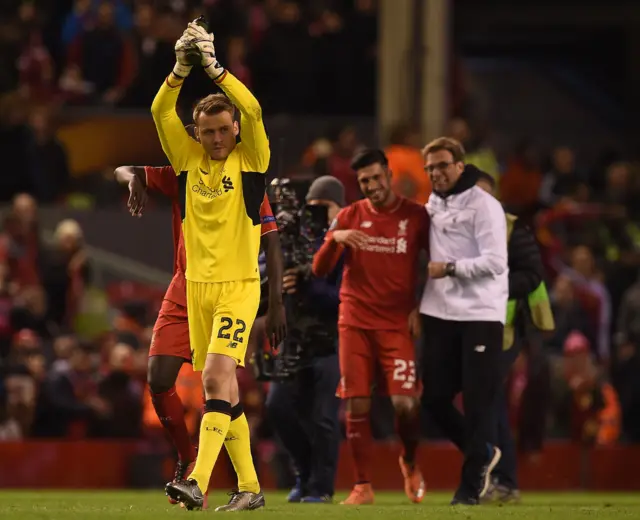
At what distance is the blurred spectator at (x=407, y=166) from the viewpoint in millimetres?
15898

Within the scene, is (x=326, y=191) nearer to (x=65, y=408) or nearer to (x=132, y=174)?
(x=132, y=174)

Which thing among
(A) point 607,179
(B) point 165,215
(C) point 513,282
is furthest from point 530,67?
(C) point 513,282

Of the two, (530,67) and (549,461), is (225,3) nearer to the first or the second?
(549,461)

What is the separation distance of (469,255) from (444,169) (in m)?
0.60

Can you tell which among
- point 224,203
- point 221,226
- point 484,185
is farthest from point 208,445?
point 484,185

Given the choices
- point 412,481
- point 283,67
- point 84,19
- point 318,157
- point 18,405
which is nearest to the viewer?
point 412,481

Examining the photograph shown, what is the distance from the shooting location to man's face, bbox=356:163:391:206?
437 inches

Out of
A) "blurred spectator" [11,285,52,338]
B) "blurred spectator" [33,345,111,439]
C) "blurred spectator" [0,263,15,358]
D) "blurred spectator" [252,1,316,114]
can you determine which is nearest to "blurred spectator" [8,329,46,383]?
"blurred spectator" [33,345,111,439]

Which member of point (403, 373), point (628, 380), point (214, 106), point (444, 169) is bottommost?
point (628, 380)

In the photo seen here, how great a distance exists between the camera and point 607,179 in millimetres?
20625

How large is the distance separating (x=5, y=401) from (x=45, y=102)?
16.1 feet

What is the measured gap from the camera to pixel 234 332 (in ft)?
29.6

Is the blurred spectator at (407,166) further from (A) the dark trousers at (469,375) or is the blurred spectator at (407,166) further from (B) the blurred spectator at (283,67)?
(A) the dark trousers at (469,375)

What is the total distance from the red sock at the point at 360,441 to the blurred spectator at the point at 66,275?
6524mm
